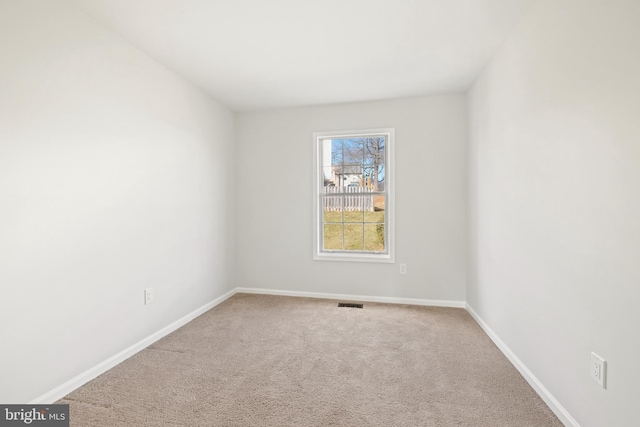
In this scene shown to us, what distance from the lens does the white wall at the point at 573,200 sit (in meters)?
1.24

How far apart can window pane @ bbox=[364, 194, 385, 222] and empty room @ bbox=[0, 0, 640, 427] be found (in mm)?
57

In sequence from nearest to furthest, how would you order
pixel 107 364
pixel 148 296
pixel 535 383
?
1. pixel 535 383
2. pixel 107 364
3. pixel 148 296

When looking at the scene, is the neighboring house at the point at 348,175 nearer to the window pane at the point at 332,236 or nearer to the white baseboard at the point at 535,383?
the window pane at the point at 332,236

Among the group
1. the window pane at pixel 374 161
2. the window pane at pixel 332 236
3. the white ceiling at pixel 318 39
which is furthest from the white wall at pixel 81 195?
the window pane at pixel 374 161

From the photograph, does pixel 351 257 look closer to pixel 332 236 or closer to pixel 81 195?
pixel 332 236

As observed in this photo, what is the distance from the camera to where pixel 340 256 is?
12.7 ft

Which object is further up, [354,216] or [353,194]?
[353,194]

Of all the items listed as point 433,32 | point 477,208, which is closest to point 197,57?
point 433,32

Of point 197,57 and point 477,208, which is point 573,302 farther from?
point 197,57

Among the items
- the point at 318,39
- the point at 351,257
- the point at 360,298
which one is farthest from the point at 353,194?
the point at 318,39

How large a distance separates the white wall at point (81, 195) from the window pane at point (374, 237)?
214 cm

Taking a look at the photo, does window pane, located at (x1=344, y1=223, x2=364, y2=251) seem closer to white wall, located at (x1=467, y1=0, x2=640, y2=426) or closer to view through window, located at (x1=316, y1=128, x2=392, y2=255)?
view through window, located at (x1=316, y1=128, x2=392, y2=255)

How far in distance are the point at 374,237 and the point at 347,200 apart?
597 mm

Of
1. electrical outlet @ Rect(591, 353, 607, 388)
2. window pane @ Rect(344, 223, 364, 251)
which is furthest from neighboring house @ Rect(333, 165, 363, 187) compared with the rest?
electrical outlet @ Rect(591, 353, 607, 388)
